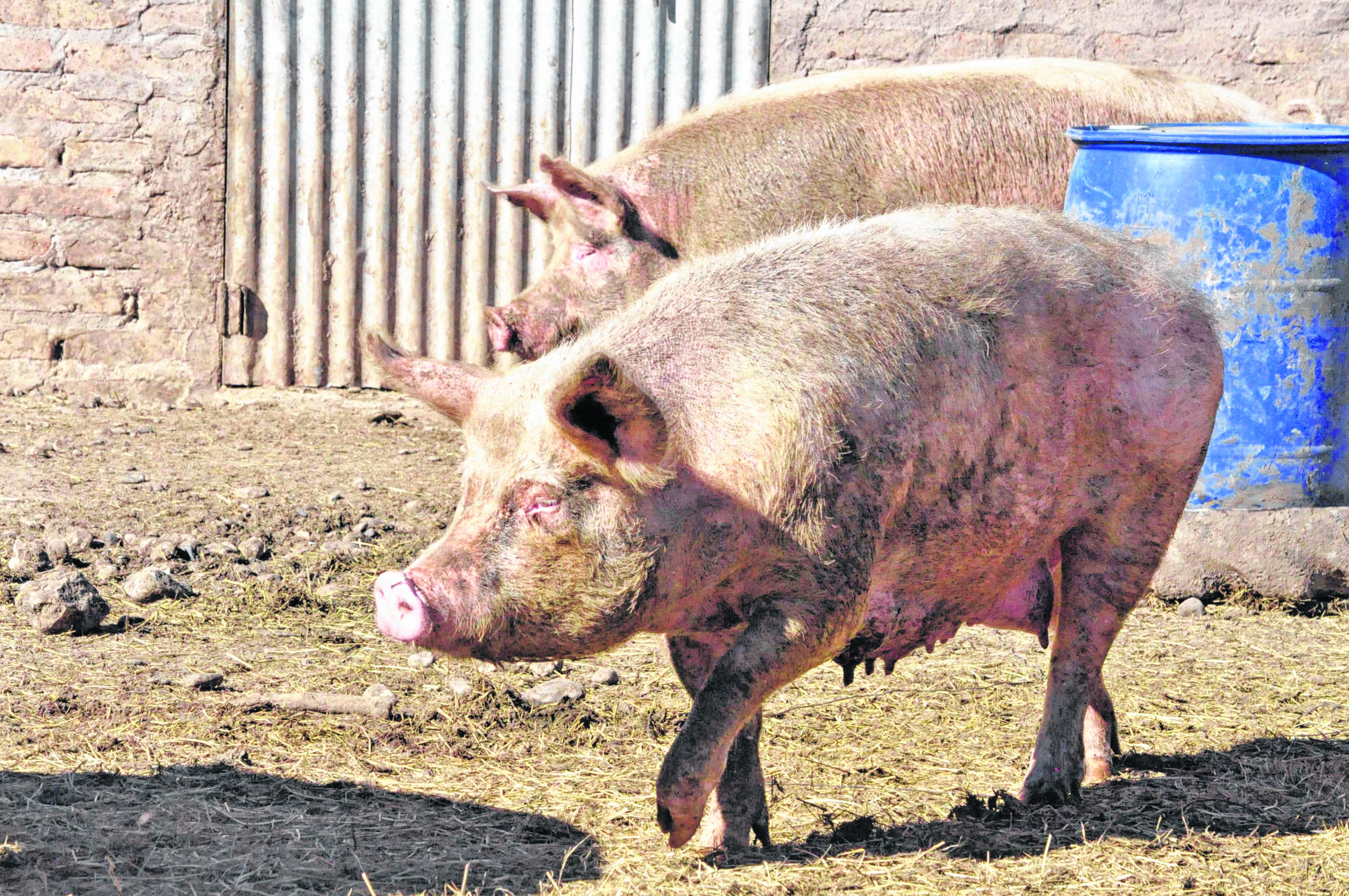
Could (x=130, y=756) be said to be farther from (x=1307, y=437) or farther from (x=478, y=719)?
(x=1307, y=437)

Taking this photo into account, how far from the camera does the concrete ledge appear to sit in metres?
5.59

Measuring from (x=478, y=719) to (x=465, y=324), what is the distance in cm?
454

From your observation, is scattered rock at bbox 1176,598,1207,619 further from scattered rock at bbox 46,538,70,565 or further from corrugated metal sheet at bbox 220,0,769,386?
corrugated metal sheet at bbox 220,0,769,386

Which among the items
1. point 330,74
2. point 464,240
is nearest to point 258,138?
point 330,74

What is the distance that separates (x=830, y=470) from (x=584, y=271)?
134 inches

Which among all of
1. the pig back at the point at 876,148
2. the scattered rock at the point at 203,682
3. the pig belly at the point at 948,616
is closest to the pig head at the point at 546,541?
the pig belly at the point at 948,616

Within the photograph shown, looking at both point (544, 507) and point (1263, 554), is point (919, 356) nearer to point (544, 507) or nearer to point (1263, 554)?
point (544, 507)

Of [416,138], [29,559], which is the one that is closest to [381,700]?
[29,559]

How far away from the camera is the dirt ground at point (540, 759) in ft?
10.9

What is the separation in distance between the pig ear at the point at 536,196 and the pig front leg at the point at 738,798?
346cm

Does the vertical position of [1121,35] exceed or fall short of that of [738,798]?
it exceeds it

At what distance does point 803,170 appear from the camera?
6.34m

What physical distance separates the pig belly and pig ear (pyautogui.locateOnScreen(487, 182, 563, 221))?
3212mm

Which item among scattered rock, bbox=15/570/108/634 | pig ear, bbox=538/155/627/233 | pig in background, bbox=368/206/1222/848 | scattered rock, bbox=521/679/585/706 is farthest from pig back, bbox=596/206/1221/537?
pig ear, bbox=538/155/627/233
